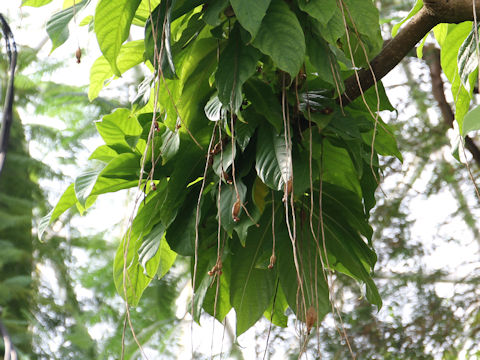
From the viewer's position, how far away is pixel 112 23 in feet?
1.88

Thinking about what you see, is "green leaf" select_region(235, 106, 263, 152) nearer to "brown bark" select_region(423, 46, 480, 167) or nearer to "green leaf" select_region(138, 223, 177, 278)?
"green leaf" select_region(138, 223, 177, 278)

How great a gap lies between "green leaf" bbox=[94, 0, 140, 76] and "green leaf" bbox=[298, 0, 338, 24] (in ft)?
0.56

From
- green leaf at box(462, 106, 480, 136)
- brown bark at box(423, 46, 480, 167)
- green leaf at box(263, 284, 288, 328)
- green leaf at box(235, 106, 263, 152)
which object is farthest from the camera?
brown bark at box(423, 46, 480, 167)

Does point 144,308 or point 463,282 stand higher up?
point 463,282

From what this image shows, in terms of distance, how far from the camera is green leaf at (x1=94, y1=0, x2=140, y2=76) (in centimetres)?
57

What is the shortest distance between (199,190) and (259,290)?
13cm

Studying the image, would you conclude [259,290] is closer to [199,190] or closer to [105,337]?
[199,190]

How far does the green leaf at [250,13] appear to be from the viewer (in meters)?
0.49

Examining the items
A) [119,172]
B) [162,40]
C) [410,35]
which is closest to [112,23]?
[162,40]

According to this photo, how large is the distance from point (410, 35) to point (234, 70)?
0.58 feet

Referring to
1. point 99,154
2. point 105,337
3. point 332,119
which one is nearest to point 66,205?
point 99,154

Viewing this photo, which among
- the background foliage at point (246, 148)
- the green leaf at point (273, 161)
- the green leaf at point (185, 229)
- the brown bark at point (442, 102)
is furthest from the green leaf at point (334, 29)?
the brown bark at point (442, 102)

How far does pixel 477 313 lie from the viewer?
1700mm

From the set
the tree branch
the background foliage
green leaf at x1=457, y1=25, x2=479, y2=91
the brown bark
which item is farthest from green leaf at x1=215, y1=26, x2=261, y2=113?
the brown bark
